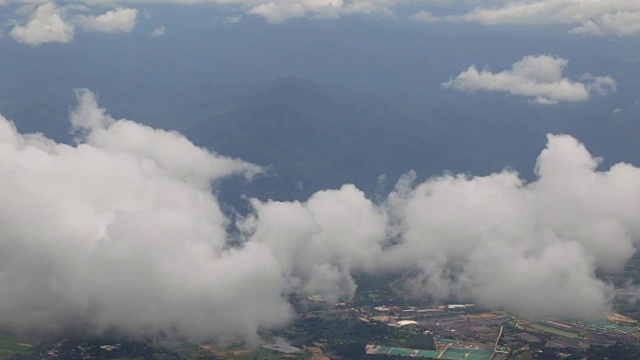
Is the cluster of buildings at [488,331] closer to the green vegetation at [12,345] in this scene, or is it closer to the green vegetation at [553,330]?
the green vegetation at [553,330]

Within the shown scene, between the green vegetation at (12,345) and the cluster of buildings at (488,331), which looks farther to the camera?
the cluster of buildings at (488,331)

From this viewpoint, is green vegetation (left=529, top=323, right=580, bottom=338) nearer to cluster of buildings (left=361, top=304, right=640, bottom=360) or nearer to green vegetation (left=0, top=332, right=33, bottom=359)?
cluster of buildings (left=361, top=304, right=640, bottom=360)

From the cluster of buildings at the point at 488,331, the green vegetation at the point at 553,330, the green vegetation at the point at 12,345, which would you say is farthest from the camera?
the green vegetation at the point at 553,330

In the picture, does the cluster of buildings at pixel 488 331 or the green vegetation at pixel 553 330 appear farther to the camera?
the green vegetation at pixel 553 330

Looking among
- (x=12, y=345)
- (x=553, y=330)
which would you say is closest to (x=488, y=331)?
(x=553, y=330)

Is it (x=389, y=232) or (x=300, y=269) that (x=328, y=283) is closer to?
(x=300, y=269)

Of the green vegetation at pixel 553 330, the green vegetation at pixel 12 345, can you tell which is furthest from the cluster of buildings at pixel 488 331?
the green vegetation at pixel 12 345

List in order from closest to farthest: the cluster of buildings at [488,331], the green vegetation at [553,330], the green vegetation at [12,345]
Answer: the green vegetation at [12,345] → the cluster of buildings at [488,331] → the green vegetation at [553,330]

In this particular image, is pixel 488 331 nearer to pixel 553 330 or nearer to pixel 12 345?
pixel 553 330

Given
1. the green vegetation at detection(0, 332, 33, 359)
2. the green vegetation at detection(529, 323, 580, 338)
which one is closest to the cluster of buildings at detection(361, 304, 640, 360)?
the green vegetation at detection(529, 323, 580, 338)

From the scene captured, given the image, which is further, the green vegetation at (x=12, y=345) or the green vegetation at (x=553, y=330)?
the green vegetation at (x=553, y=330)

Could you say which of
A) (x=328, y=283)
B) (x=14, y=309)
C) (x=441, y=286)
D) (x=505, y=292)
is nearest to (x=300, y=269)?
(x=328, y=283)
